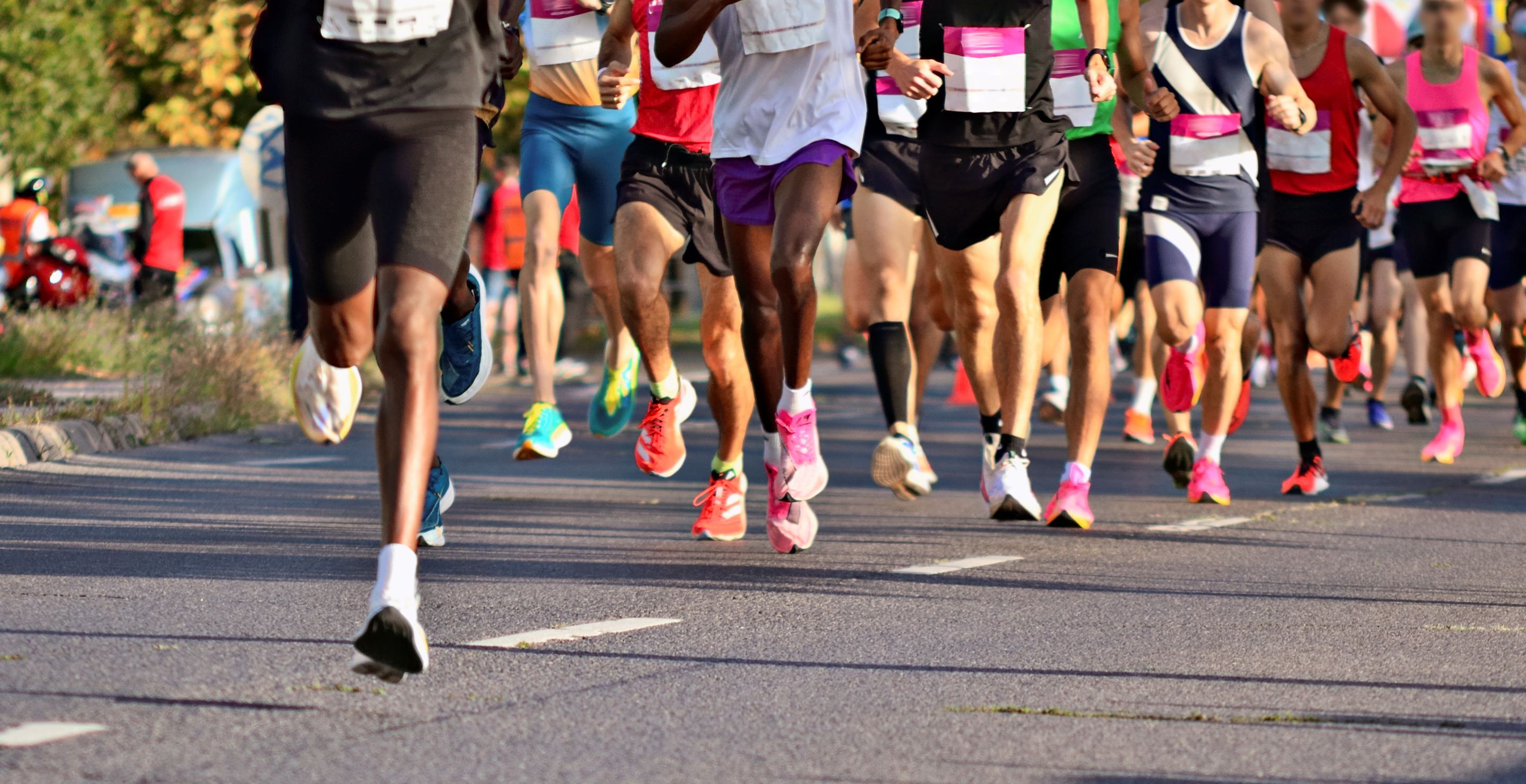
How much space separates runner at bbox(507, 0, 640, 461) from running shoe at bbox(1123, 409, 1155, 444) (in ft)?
15.3

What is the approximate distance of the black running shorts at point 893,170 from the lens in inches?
337

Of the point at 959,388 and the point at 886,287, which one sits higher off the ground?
the point at 886,287

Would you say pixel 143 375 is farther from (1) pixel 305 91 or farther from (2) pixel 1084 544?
(1) pixel 305 91

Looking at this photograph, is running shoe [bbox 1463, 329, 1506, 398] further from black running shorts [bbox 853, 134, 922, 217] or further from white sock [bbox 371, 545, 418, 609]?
white sock [bbox 371, 545, 418, 609]

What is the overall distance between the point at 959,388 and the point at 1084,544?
713 centimetres

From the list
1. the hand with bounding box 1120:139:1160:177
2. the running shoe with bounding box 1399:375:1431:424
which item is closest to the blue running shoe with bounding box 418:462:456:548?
the hand with bounding box 1120:139:1160:177

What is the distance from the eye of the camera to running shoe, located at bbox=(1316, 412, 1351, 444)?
492 inches

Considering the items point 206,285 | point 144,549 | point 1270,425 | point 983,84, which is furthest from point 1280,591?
point 206,285

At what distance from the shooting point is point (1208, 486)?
8.74 m

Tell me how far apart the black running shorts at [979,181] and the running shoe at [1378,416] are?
22.6ft

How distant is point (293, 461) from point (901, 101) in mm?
3651

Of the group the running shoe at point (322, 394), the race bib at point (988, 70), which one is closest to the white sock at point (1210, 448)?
the race bib at point (988, 70)

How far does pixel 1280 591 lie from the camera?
599 centimetres

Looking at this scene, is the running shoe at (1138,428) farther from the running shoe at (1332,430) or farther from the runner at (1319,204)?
the runner at (1319,204)
